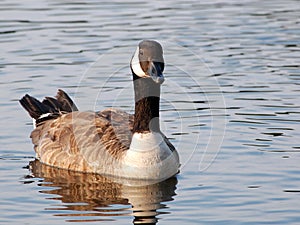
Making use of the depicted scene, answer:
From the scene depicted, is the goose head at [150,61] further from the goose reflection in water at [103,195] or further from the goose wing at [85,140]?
the goose reflection in water at [103,195]

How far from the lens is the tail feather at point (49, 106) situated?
657 inches

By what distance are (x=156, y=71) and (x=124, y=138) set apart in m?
1.70

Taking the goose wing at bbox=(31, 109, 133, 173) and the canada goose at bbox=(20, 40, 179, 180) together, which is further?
the goose wing at bbox=(31, 109, 133, 173)

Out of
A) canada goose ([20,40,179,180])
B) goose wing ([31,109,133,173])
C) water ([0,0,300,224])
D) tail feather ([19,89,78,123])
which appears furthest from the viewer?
tail feather ([19,89,78,123])

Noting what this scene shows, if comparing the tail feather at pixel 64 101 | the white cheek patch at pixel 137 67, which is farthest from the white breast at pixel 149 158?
the tail feather at pixel 64 101

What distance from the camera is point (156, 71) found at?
13.7 metres

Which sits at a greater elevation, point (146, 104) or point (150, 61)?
point (150, 61)

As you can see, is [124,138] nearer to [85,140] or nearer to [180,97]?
[85,140]

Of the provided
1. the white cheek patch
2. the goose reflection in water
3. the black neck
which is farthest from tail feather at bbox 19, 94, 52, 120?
the white cheek patch

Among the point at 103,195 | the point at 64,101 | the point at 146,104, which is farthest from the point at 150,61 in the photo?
the point at 64,101

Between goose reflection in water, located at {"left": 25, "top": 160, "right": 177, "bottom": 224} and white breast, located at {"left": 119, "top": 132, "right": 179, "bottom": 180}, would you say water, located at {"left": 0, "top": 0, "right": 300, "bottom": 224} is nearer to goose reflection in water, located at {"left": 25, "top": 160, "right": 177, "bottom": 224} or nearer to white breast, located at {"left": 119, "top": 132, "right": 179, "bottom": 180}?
goose reflection in water, located at {"left": 25, "top": 160, "right": 177, "bottom": 224}

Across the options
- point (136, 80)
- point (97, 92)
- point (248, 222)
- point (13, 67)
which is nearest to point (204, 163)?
point (136, 80)

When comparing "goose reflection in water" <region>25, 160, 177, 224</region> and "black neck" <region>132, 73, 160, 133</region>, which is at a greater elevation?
"black neck" <region>132, 73, 160, 133</region>

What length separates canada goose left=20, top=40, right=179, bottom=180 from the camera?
46.9 feet
